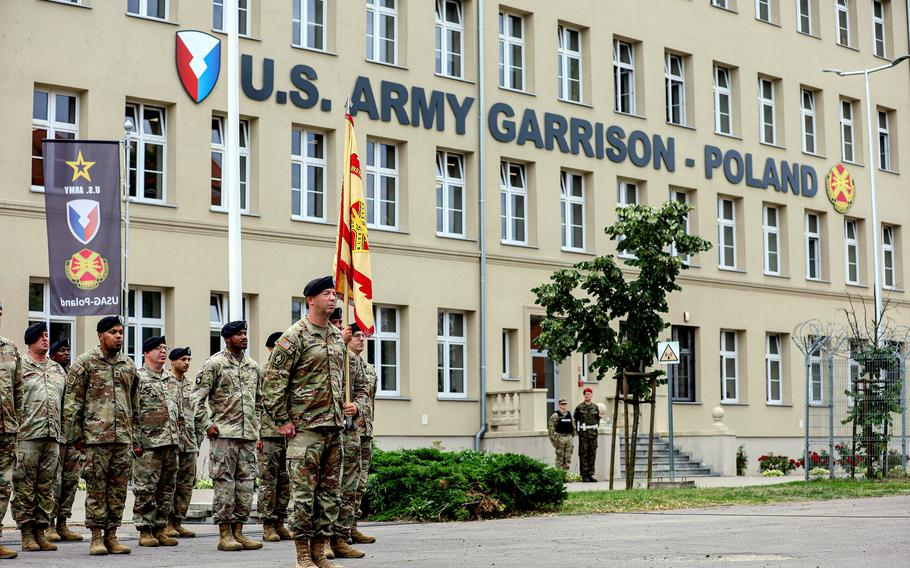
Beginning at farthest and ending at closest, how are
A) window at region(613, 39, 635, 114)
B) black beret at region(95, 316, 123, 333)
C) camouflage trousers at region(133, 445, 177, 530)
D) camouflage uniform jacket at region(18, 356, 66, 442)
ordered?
window at region(613, 39, 635, 114), camouflage uniform jacket at region(18, 356, 66, 442), camouflage trousers at region(133, 445, 177, 530), black beret at region(95, 316, 123, 333)

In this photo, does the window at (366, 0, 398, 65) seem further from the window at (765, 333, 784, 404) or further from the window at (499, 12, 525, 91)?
the window at (765, 333, 784, 404)

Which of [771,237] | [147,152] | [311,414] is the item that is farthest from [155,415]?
[771,237]

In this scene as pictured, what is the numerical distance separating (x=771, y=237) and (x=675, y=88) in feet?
17.8

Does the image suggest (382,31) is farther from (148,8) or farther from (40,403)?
(40,403)

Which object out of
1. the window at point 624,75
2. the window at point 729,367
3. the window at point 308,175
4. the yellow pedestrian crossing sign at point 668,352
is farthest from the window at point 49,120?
the window at point 729,367

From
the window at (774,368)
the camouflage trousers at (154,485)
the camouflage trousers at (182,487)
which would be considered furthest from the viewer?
the window at (774,368)

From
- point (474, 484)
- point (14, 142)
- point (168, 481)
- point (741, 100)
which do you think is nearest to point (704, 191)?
point (741, 100)

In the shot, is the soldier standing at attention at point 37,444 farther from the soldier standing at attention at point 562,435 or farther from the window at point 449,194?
the window at point 449,194

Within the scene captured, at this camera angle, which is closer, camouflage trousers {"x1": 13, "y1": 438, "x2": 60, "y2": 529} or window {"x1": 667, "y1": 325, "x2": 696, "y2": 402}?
camouflage trousers {"x1": 13, "y1": 438, "x2": 60, "y2": 529}

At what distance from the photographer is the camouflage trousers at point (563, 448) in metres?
30.9

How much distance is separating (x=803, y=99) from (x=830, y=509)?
1015 inches

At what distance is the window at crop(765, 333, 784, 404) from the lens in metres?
40.0

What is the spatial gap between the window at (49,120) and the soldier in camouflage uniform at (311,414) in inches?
662

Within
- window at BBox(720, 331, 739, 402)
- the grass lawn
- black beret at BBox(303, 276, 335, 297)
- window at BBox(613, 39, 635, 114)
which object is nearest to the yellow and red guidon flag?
black beret at BBox(303, 276, 335, 297)
